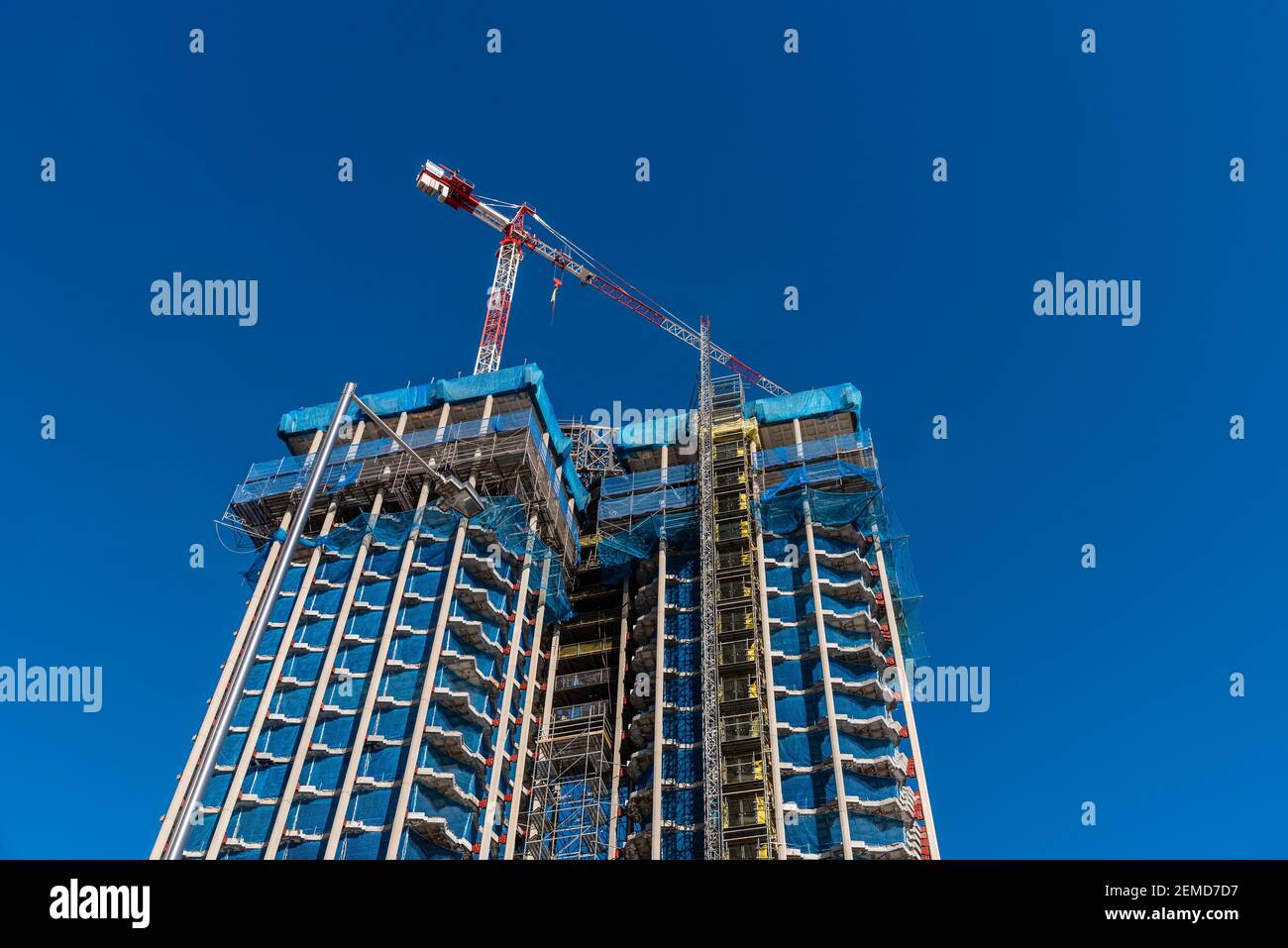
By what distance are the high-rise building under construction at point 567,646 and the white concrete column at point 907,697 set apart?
0.35 metres

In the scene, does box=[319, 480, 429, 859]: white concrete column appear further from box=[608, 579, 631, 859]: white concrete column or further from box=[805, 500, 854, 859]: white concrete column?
box=[805, 500, 854, 859]: white concrete column

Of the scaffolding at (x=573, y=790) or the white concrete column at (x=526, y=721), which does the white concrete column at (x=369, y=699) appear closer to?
the white concrete column at (x=526, y=721)

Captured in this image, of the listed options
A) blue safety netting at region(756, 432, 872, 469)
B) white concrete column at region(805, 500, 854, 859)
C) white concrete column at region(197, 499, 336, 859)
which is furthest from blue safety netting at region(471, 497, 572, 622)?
white concrete column at region(805, 500, 854, 859)

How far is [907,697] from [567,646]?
3985cm

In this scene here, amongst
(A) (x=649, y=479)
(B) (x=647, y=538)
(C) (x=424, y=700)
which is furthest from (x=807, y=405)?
(C) (x=424, y=700)

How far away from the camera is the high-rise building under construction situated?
84.0 m

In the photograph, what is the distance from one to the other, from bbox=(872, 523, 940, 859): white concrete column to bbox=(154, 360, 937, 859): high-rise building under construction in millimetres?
355

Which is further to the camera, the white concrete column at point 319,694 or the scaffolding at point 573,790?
the scaffolding at point 573,790

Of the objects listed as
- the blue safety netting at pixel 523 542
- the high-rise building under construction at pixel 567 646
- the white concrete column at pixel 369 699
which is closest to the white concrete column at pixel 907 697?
the high-rise building under construction at pixel 567 646

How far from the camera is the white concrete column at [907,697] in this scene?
280 feet

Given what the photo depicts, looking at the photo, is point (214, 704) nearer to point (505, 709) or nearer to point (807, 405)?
point (505, 709)

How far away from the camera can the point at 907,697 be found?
95.1m
